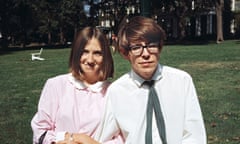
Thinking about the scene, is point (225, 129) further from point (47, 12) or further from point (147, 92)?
point (47, 12)

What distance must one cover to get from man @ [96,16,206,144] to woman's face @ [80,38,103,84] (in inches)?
14.9

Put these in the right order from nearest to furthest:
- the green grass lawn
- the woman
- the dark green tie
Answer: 1. the dark green tie
2. the woman
3. the green grass lawn

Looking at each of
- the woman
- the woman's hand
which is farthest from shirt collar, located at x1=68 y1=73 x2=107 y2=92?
the woman's hand

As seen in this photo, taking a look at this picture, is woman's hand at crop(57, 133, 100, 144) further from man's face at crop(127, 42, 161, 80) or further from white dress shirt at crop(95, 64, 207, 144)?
man's face at crop(127, 42, 161, 80)

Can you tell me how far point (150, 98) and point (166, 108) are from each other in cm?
11

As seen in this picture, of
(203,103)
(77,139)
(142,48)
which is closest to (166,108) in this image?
(142,48)

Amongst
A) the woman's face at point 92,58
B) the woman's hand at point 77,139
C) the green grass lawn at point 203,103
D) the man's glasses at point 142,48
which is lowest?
the green grass lawn at point 203,103

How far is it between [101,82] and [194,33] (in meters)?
61.0

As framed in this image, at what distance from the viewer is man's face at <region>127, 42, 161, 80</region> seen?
282cm

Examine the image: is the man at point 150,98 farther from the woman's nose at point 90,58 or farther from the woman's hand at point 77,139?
the woman's nose at point 90,58

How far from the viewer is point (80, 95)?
3305 mm

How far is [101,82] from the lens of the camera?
3316mm

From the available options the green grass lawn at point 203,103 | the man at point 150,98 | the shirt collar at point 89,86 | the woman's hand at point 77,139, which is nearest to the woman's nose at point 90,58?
the shirt collar at point 89,86

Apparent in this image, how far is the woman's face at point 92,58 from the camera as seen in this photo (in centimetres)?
328
